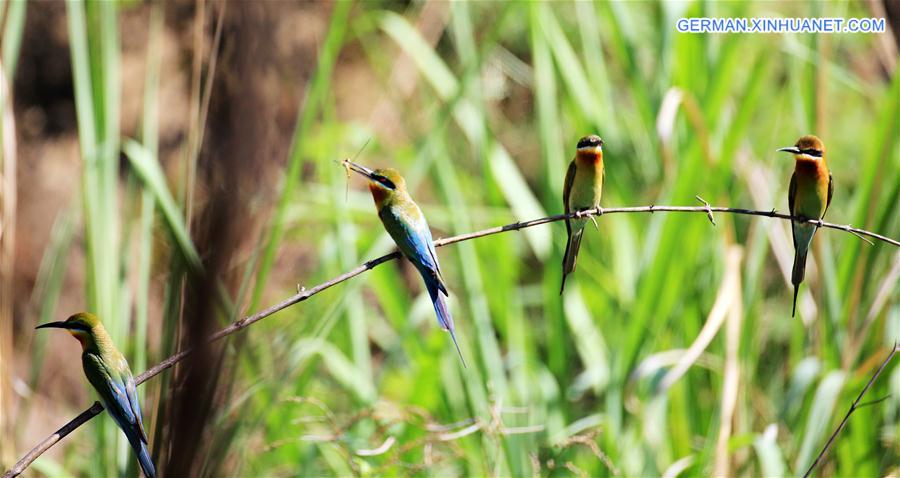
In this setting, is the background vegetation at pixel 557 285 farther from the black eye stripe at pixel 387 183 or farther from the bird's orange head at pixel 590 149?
the bird's orange head at pixel 590 149

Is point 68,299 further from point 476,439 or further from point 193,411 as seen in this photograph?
point 193,411

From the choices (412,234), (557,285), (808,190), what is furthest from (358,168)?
(557,285)

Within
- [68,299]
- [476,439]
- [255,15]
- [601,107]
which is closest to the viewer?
[255,15]

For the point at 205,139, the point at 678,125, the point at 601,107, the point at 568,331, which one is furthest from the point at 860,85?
the point at 205,139

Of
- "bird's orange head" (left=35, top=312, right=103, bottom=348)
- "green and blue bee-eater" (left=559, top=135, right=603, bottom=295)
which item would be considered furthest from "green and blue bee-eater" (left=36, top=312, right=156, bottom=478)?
"green and blue bee-eater" (left=559, top=135, right=603, bottom=295)

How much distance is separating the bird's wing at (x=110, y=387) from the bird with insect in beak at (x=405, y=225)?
513 mm

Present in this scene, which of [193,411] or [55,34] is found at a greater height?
[55,34]

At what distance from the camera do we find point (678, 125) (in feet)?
9.12

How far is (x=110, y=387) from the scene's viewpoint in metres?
1.22

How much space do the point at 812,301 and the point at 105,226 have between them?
194 centimetres

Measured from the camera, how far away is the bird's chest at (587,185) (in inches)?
73.1

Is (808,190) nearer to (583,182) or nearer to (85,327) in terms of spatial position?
(583,182)

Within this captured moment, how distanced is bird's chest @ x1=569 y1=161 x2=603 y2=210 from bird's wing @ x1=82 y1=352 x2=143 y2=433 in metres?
1.01

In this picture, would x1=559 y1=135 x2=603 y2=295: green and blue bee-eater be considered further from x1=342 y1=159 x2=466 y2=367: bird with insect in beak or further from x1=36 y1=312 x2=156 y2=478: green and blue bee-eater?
x1=36 y1=312 x2=156 y2=478: green and blue bee-eater
